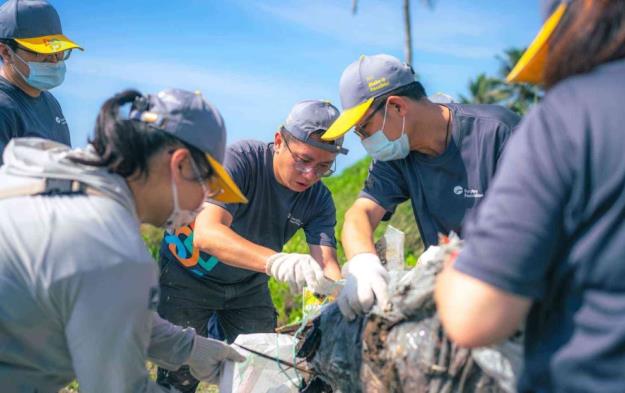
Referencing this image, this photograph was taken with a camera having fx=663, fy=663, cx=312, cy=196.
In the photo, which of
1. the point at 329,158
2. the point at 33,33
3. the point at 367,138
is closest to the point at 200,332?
the point at 329,158

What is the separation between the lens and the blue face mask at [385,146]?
121 inches

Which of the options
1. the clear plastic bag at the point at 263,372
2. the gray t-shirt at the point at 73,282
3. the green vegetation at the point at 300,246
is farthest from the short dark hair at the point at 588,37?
the green vegetation at the point at 300,246

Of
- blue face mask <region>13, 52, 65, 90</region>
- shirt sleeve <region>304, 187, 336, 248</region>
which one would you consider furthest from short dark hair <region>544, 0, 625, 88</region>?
blue face mask <region>13, 52, 65, 90</region>

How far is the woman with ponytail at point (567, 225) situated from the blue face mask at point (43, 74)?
3277 millimetres

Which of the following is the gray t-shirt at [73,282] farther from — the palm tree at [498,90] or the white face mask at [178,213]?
the palm tree at [498,90]

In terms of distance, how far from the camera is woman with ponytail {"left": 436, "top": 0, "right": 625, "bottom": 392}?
124cm

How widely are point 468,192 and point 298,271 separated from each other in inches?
34.4

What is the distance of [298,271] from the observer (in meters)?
2.88

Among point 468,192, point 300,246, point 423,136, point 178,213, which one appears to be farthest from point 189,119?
point 300,246

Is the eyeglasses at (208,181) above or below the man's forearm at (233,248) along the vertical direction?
above

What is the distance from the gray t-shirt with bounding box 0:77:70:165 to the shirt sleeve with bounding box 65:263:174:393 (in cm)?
210

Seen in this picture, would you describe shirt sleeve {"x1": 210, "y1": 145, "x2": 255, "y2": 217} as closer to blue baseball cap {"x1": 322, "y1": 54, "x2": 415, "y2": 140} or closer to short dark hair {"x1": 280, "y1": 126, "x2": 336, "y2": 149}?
short dark hair {"x1": 280, "y1": 126, "x2": 336, "y2": 149}

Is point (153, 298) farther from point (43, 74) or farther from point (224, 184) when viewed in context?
point (43, 74)

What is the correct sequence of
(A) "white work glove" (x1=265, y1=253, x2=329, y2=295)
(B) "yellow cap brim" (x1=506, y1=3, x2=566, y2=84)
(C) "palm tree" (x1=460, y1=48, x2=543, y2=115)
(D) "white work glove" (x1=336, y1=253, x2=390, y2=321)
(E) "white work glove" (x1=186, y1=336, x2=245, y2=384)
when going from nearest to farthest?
(B) "yellow cap brim" (x1=506, y1=3, x2=566, y2=84) → (D) "white work glove" (x1=336, y1=253, x2=390, y2=321) → (E) "white work glove" (x1=186, y1=336, x2=245, y2=384) → (A) "white work glove" (x1=265, y1=253, x2=329, y2=295) → (C) "palm tree" (x1=460, y1=48, x2=543, y2=115)
